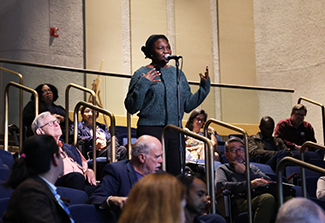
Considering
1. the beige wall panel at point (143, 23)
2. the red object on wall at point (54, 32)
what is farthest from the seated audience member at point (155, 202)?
the beige wall panel at point (143, 23)

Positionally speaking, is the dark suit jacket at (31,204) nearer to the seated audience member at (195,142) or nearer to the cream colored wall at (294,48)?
the seated audience member at (195,142)

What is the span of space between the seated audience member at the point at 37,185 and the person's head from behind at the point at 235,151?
2201mm

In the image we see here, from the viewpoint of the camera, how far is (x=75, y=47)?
7309 mm

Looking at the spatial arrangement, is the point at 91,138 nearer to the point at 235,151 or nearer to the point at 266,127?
the point at 235,151

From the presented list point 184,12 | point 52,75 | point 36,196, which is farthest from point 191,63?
point 36,196

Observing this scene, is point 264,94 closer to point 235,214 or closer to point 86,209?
point 235,214

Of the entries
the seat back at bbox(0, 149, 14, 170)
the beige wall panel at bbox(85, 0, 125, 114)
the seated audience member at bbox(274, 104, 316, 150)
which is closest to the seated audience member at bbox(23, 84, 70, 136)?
the seat back at bbox(0, 149, 14, 170)

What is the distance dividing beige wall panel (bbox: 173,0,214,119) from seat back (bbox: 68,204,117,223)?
539cm

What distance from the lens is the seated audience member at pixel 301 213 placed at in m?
1.66

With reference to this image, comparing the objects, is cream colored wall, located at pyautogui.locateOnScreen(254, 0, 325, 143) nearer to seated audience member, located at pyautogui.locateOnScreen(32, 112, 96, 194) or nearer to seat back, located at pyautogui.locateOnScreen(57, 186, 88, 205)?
seated audience member, located at pyautogui.locateOnScreen(32, 112, 96, 194)

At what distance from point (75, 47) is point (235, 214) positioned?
14.4 feet

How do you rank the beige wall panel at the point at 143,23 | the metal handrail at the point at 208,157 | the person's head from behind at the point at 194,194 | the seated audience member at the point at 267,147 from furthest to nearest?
the beige wall panel at the point at 143,23
the seated audience member at the point at 267,147
the metal handrail at the point at 208,157
the person's head from behind at the point at 194,194

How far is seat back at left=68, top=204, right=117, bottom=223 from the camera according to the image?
2.62 m

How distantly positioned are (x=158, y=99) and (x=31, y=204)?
1.55m
